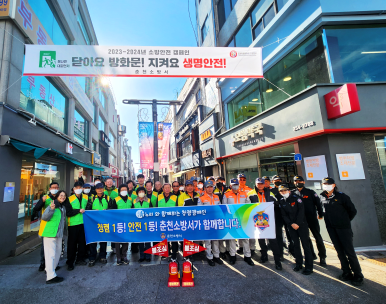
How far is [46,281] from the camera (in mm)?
3916

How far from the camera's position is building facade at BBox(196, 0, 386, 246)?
5.44m

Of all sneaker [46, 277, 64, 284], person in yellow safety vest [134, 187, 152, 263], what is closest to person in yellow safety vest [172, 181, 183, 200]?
person in yellow safety vest [134, 187, 152, 263]

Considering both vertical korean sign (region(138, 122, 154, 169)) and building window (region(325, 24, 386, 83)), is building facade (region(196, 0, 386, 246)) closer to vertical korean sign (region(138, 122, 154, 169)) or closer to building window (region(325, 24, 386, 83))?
building window (region(325, 24, 386, 83))

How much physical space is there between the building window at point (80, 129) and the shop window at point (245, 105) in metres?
10.6

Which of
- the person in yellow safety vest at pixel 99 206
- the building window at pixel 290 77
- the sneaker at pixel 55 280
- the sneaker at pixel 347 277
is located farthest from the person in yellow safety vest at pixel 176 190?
the building window at pixel 290 77

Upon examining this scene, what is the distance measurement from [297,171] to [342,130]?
Answer: 1966 millimetres

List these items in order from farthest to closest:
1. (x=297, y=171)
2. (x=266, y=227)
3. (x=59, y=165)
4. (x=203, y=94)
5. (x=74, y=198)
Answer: (x=203, y=94) → (x=59, y=165) → (x=297, y=171) → (x=74, y=198) → (x=266, y=227)

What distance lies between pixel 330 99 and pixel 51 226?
7934 mm

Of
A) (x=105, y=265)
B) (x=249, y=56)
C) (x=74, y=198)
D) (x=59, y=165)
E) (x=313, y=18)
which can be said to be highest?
(x=313, y=18)

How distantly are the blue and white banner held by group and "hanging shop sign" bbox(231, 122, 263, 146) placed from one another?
470 cm

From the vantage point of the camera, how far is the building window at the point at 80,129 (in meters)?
13.1

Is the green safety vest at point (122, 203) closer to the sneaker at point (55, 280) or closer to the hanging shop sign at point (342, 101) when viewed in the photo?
the sneaker at point (55, 280)

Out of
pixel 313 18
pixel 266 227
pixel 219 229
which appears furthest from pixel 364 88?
pixel 219 229

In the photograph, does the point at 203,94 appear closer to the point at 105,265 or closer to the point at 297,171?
the point at 297,171
